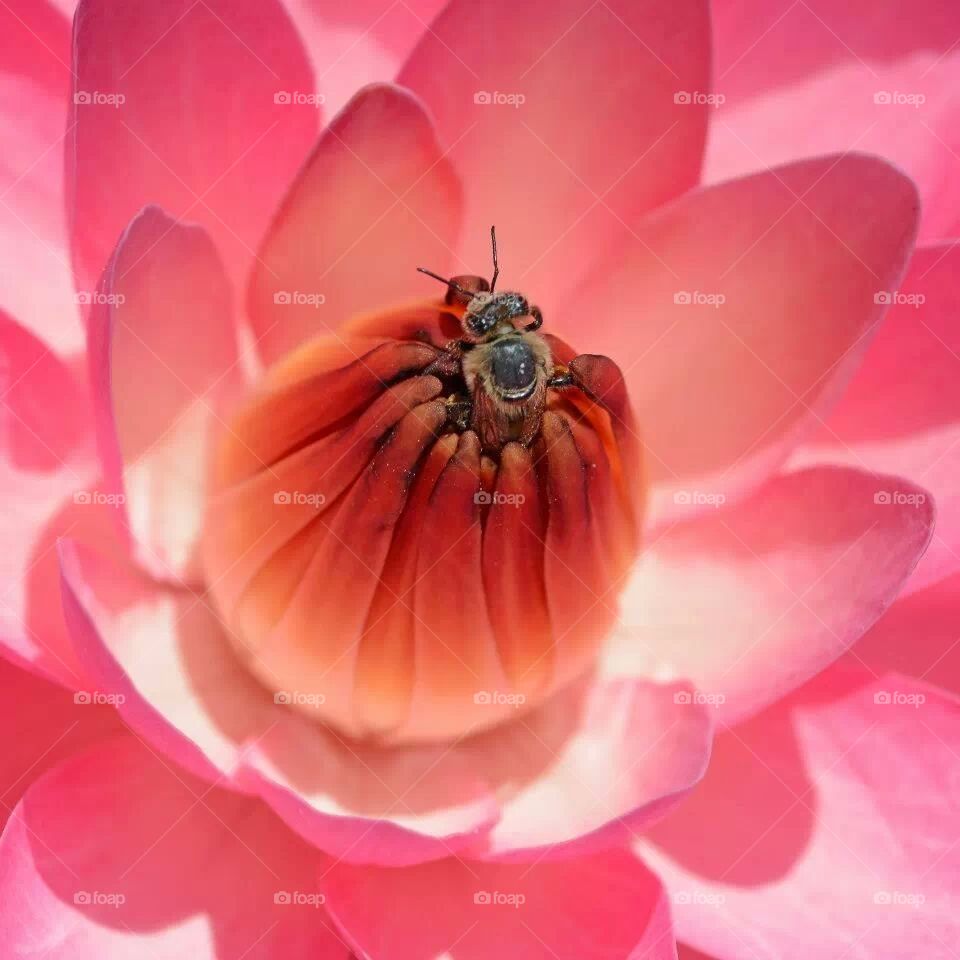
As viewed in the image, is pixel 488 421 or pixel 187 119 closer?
pixel 488 421

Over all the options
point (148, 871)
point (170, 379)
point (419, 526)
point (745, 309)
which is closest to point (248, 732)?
point (148, 871)

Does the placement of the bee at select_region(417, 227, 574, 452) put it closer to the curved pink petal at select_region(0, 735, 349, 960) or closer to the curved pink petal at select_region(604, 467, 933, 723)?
the curved pink petal at select_region(604, 467, 933, 723)

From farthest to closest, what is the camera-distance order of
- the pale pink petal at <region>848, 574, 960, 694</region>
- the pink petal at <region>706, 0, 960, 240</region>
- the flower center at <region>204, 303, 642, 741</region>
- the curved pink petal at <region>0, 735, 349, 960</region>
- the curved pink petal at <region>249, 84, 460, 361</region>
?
the pink petal at <region>706, 0, 960, 240</region>
the pale pink petal at <region>848, 574, 960, 694</region>
the curved pink petal at <region>249, 84, 460, 361</region>
the flower center at <region>204, 303, 642, 741</region>
the curved pink petal at <region>0, 735, 349, 960</region>

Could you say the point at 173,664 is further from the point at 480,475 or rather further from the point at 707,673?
the point at 707,673

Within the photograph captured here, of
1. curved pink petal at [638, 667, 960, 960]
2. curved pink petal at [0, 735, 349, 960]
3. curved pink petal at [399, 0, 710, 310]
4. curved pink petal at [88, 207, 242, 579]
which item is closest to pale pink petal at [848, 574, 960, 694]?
curved pink petal at [638, 667, 960, 960]

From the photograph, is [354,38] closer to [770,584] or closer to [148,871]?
[770,584]

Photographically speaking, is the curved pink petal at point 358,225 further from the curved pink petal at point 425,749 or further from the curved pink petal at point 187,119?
the curved pink petal at point 425,749

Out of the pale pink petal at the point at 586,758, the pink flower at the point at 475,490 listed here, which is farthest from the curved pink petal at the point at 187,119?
the pale pink petal at the point at 586,758

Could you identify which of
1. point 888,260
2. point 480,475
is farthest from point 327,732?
point 888,260
